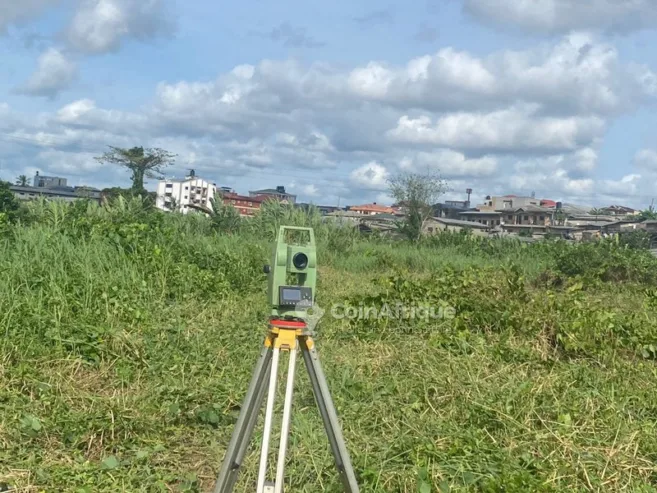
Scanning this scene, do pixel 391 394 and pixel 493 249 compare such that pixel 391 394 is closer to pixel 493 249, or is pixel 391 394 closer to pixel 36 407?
pixel 36 407

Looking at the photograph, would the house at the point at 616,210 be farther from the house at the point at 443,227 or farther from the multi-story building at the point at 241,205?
the multi-story building at the point at 241,205

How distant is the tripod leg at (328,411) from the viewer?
2344 mm

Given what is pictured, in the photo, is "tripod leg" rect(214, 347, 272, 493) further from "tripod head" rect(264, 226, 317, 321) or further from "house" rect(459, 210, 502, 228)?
"house" rect(459, 210, 502, 228)

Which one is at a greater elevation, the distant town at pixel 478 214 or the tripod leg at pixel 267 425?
the distant town at pixel 478 214

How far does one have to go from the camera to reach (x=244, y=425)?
7.86ft

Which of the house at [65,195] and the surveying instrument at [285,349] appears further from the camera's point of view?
the house at [65,195]

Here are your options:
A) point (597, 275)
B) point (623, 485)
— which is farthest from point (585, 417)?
point (597, 275)

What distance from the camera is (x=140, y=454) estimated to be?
311 cm

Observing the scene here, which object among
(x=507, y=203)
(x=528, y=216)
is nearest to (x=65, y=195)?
(x=528, y=216)

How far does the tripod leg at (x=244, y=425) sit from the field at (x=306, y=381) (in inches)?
21.9

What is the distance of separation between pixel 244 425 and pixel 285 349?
0.37 metres

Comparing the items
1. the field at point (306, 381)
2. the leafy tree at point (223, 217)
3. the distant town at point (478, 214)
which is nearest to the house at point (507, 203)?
the distant town at point (478, 214)

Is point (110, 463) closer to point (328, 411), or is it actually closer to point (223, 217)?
point (328, 411)

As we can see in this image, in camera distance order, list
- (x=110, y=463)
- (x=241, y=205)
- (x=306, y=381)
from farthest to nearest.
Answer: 1. (x=241, y=205)
2. (x=306, y=381)
3. (x=110, y=463)
